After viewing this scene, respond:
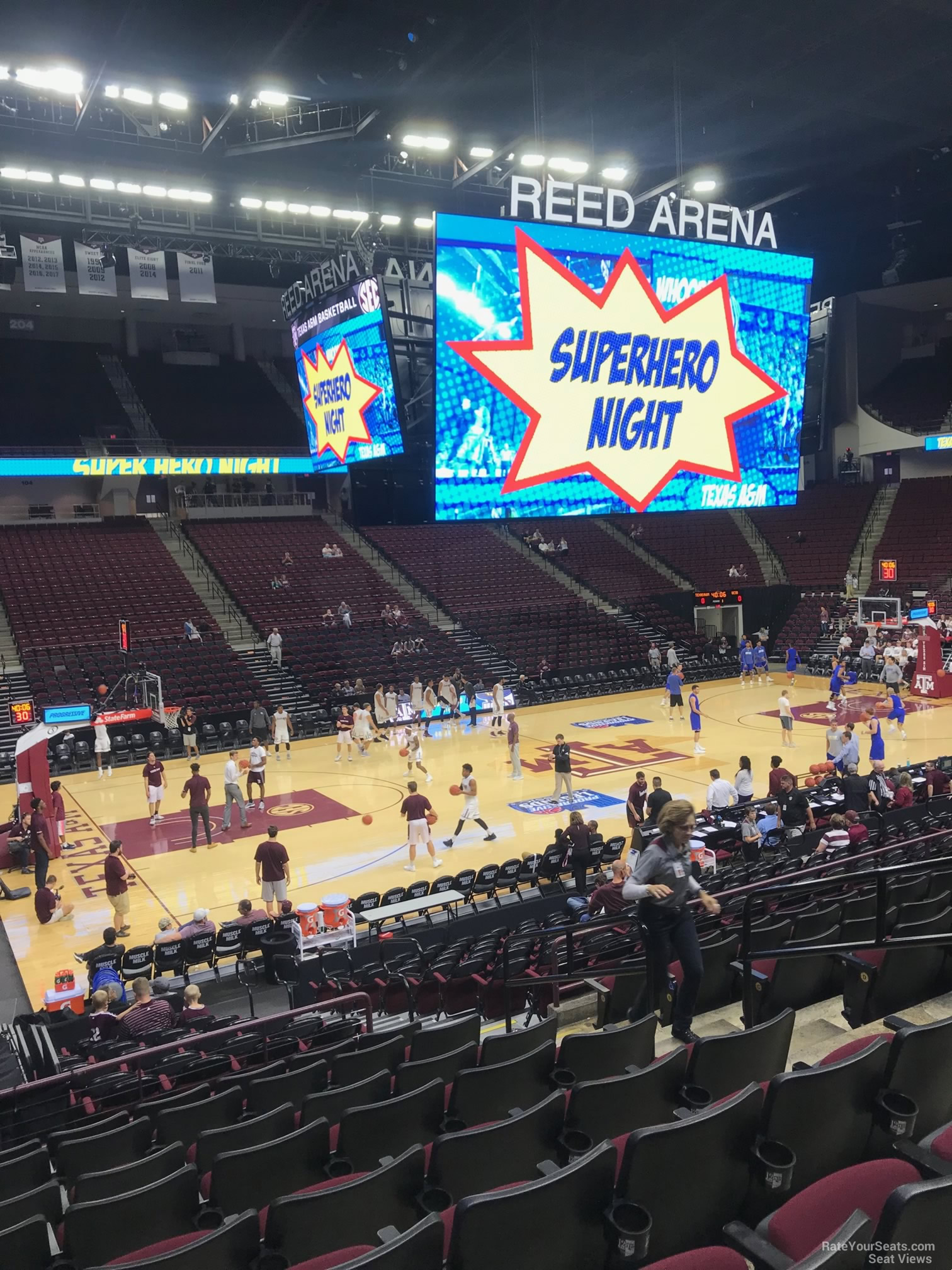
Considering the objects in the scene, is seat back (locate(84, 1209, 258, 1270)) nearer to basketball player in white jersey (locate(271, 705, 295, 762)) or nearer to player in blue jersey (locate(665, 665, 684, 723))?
basketball player in white jersey (locate(271, 705, 295, 762))

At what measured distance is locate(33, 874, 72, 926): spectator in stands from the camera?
12000 millimetres

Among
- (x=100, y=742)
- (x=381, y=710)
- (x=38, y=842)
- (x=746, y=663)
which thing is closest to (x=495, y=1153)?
(x=38, y=842)

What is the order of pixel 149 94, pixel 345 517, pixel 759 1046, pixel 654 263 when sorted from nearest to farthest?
pixel 759 1046 → pixel 654 263 → pixel 149 94 → pixel 345 517

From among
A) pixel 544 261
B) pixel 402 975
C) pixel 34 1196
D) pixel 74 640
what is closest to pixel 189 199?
pixel 74 640

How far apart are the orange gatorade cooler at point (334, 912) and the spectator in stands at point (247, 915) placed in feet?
2.57

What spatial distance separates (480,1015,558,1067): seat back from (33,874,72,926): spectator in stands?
919 centimetres

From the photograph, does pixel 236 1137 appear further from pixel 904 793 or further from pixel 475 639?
pixel 475 639

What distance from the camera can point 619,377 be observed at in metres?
13.2

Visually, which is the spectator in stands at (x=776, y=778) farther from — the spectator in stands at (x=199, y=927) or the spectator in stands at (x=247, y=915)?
the spectator in stands at (x=199, y=927)

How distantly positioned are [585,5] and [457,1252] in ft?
56.6

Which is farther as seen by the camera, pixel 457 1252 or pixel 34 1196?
pixel 34 1196

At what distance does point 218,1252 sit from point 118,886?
10024 millimetres

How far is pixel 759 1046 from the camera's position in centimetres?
363

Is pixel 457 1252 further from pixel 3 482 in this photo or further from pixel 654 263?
pixel 3 482
